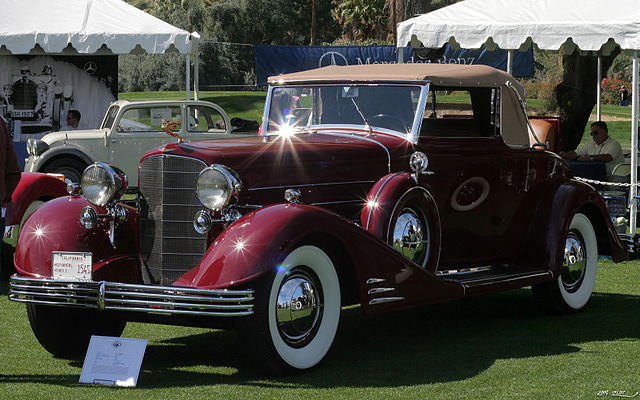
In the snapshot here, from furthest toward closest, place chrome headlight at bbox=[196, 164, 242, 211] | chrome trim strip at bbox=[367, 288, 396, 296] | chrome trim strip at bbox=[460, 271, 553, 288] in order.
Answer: chrome trim strip at bbox=[460, 271, 553, 288] → chrome trim strip at bbox=[367, 288, 396, 296] → chrome headlight at bbox=[196, 164, 242, 211]

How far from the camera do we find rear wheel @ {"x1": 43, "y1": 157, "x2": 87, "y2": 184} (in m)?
14.0

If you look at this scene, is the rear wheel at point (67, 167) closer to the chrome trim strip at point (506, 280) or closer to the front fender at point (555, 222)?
the front fender at point (555, 222)

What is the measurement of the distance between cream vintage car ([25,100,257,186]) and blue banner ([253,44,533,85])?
3.56 metres

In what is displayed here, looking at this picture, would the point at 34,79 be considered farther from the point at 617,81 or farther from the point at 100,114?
the point at 617,81

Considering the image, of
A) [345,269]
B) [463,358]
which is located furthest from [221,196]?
[463,358]

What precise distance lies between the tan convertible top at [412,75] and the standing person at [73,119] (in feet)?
30.1

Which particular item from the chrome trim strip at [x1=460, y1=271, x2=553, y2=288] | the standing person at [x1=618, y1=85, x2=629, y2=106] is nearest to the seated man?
the chrome trim strip at [x1=460, y1=271, x2=553, y2=288]

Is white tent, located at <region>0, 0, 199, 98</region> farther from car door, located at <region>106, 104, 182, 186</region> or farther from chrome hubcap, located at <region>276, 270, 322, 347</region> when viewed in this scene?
chrome hubcap, located at <region>276, 270, 322, 347</region>

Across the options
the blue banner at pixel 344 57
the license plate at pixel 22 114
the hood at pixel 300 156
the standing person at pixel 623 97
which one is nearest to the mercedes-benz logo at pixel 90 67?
the license plate at pixel 22 114

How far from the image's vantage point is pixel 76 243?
18.5 ft

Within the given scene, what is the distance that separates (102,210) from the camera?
5832 mm

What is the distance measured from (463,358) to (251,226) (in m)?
1.60

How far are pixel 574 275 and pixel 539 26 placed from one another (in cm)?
441

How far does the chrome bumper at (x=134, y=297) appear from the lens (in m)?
4.78
